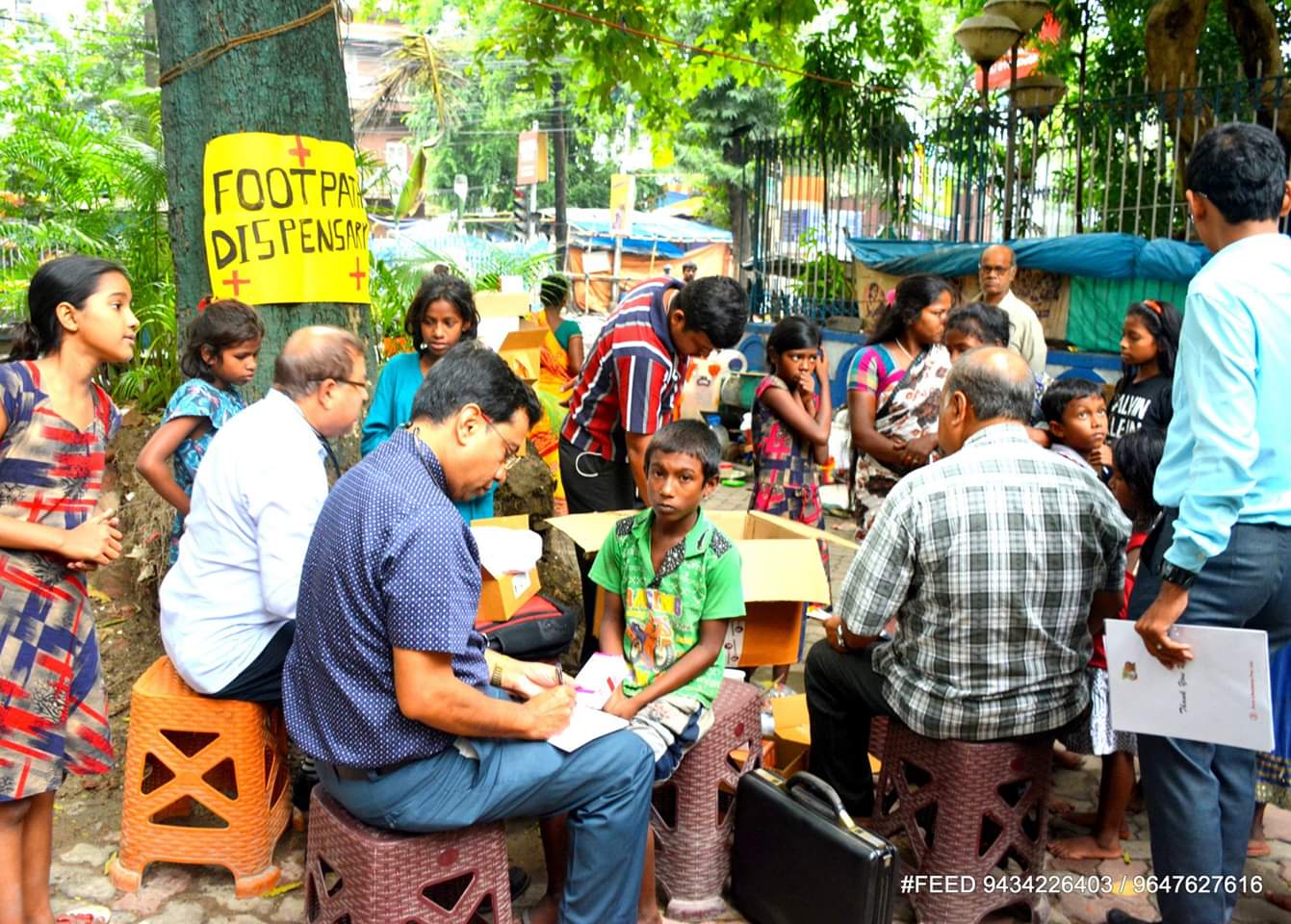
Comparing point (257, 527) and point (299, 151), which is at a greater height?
point (299, 151)

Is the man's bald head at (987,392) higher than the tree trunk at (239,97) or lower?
lower

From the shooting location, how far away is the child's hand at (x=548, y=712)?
2.39 meters

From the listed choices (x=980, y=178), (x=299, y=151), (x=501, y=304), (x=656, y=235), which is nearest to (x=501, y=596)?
(x=299, y=151)

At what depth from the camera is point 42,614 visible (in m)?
2.61

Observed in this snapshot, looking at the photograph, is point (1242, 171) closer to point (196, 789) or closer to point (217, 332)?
point (217, 332)

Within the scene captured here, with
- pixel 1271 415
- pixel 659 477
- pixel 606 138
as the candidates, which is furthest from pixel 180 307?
pixel 606 138

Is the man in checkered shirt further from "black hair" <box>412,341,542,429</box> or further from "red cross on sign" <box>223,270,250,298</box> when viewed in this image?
"red cross on sign" <box>223,270,250,298</box>

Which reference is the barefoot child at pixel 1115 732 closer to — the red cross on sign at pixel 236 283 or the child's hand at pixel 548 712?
the child's hand at pixel 548 712

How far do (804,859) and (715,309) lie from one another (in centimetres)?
181

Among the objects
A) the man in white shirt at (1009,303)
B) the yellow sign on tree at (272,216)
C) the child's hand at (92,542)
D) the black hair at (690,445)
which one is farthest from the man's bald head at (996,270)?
the child's hand at (92,542)

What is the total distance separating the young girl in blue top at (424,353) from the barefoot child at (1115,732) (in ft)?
7.56

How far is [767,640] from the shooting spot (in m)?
3.75

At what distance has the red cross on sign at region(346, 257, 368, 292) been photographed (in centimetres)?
411

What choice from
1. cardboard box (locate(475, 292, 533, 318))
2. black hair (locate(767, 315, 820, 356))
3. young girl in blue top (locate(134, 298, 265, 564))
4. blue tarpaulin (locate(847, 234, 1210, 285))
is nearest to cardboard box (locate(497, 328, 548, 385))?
cardboard box (locate(475, 292, 533, 318))
